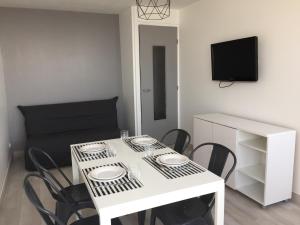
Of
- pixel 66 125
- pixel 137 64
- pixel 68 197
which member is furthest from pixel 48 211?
pixel 137 64

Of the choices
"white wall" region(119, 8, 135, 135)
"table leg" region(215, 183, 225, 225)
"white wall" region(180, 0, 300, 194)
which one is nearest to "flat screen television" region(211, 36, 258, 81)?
"white wall" region(180, 0, 300, 194)

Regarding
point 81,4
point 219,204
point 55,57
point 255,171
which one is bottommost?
point 255,171

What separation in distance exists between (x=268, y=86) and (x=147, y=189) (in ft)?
6.87

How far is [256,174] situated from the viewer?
279 cm

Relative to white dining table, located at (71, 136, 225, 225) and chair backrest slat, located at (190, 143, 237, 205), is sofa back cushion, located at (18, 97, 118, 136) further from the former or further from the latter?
chair backrest slat, located at (190, 143, 237, 205)

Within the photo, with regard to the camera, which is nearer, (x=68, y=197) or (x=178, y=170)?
(x=178, y=170)

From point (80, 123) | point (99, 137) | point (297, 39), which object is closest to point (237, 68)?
point (297, 39)

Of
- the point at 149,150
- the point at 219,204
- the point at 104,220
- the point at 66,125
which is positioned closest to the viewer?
the point at 104,220

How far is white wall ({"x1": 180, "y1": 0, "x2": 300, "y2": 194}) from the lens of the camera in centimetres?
267

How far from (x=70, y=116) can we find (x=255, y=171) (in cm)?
296

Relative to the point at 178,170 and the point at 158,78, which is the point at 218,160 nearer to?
the point at 178,170

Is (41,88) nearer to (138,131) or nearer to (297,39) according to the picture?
(138,131)

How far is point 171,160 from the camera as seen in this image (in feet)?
6.54

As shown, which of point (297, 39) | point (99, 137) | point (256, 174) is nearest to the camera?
point (297, 39)
